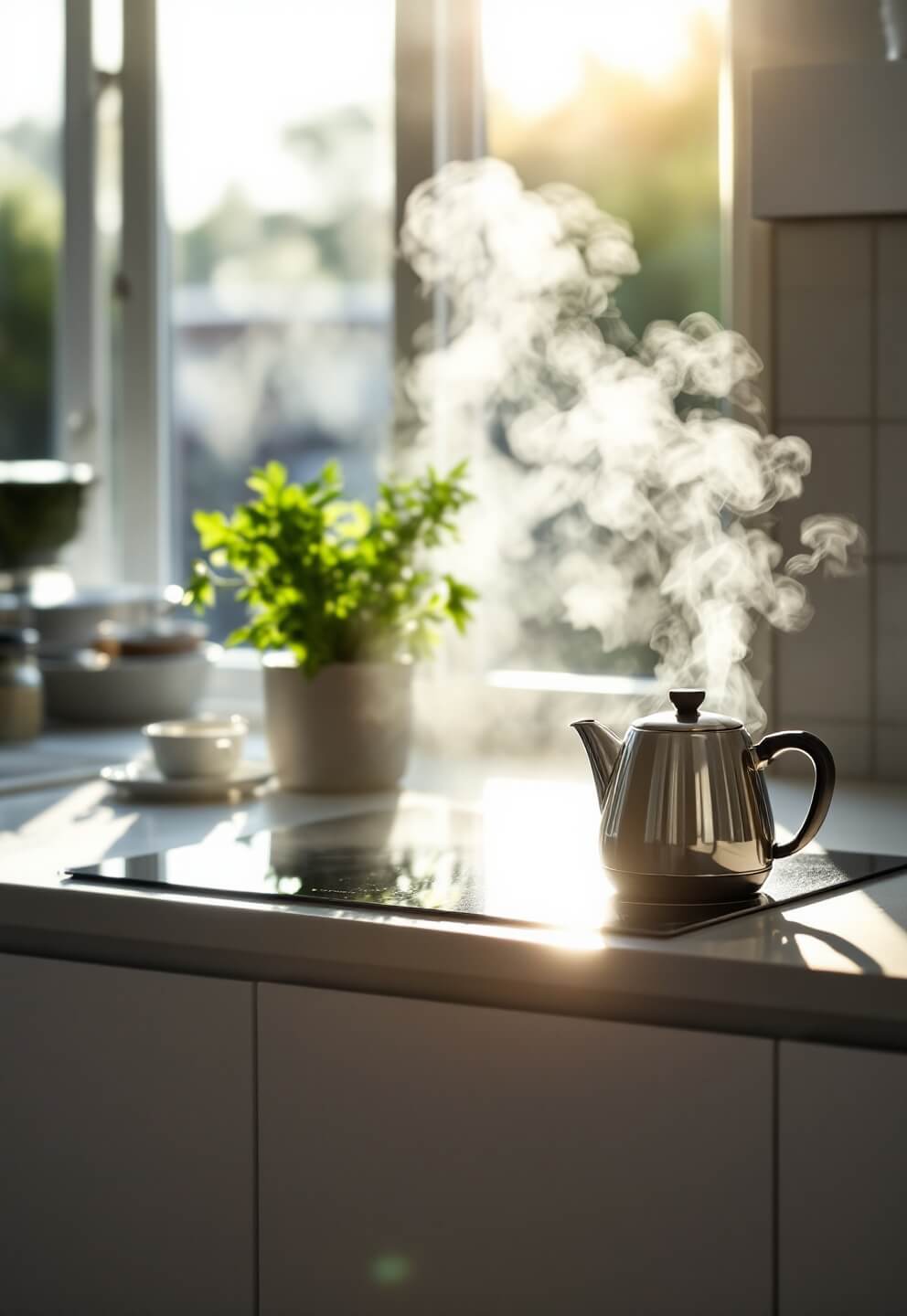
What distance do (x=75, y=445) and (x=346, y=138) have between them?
0.72 meters

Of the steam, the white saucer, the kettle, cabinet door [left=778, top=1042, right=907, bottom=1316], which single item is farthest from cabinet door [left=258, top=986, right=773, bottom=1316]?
the steam

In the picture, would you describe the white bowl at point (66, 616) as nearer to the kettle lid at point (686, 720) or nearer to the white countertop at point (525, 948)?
the white countertop at point (525, 948)

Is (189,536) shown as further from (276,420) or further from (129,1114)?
(129,1114)

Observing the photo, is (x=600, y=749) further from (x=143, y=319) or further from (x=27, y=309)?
(x=27, y=309)

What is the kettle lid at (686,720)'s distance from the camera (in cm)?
127

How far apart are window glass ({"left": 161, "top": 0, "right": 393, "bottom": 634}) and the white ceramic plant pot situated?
696 millimetres

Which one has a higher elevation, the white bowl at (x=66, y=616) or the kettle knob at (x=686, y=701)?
the white bowl at (x=66, y=616)

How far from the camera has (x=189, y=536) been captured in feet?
9.04

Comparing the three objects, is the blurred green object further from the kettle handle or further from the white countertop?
the kettle handle

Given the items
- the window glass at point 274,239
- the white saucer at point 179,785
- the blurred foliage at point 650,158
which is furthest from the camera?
the window glass at point 274,239

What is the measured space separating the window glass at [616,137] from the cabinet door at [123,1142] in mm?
1055

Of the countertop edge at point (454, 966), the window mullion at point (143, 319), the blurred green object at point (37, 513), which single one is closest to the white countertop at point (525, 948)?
the countertop edge at point (454, 966)

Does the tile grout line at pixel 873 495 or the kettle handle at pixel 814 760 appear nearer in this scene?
the kettle handle at pixel 814 760

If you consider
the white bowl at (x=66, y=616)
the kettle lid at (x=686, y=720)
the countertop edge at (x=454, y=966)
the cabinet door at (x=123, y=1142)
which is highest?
the white bowl at (x=66, y=616)
